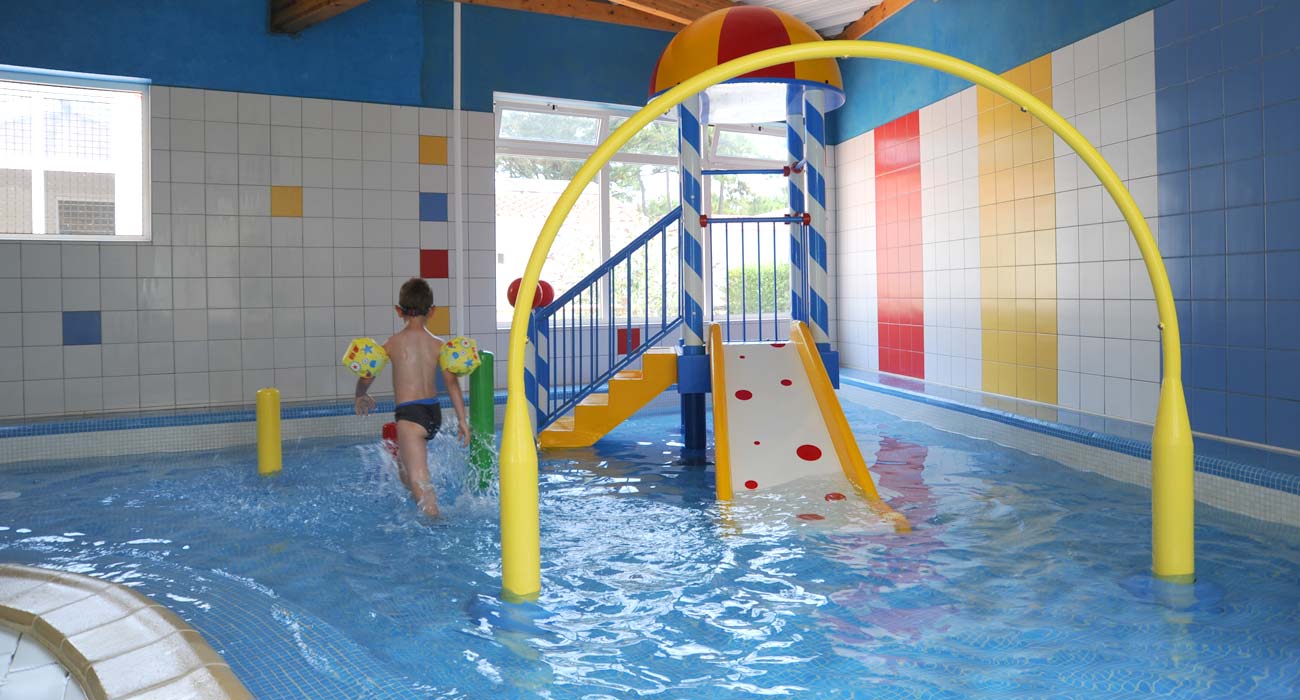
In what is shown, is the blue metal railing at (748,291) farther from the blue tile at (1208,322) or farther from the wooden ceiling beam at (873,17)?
the blue tile at (1208,322)

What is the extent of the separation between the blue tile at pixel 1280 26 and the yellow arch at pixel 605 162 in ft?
9.40

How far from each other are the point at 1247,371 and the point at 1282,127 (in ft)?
4.60

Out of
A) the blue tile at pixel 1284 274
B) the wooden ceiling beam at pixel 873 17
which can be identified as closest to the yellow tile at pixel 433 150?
the wooden ceiling beam at pixel 873 17

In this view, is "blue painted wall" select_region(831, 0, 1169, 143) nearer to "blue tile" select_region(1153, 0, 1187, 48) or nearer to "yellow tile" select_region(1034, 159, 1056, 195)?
"blue tile" select_region(1153, 0, 1187, 48)

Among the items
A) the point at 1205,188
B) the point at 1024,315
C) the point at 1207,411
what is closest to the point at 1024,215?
the point at 1024,315

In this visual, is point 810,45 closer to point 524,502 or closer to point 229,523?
point 524,502

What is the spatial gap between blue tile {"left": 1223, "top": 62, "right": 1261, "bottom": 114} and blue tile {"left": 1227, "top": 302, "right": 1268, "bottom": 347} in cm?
115

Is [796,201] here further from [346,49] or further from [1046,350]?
[346,49]

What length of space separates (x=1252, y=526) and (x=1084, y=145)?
2414 millimetres

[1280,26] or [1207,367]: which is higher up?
[1280,26]

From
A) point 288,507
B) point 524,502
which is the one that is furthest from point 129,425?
point 524,502

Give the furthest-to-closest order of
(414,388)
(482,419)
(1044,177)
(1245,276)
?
1. (1044,177)
2. (1245,276)
3. (482,419)
4. (414,388)

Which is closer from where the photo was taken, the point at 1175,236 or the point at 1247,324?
the point at 1247,324

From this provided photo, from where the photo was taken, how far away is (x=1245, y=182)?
219 inches
